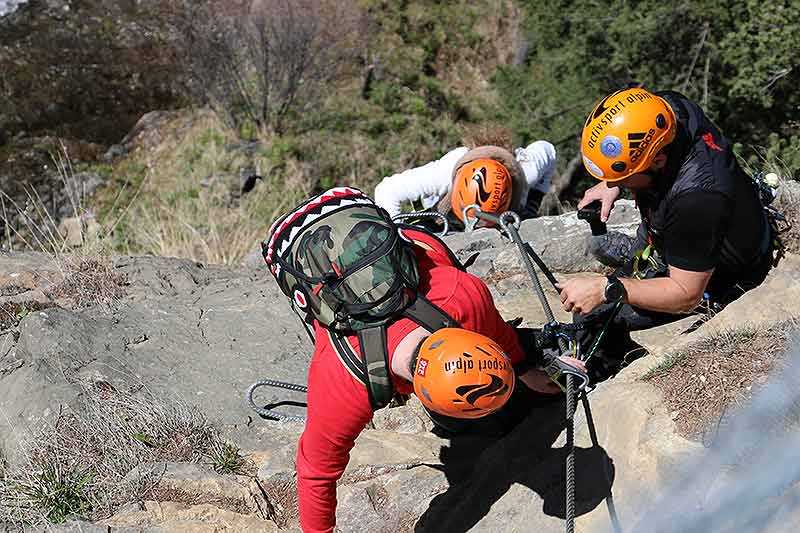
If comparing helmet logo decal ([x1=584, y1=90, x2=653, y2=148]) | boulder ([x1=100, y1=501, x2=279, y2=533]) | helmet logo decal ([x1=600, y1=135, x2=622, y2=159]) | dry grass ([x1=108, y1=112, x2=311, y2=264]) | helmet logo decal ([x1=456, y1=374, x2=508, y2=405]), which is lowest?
dry grass ([x1=108, y1=112, x2=311, y2=264])

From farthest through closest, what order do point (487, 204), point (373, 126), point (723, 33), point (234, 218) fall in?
point (373, 126) < point (234, 218) < point (723, 33) < point (487, 204)

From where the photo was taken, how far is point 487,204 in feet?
17.2

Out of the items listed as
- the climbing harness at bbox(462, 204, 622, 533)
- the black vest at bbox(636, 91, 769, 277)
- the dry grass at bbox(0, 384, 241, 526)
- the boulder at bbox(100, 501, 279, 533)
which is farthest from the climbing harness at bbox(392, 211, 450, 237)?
the boulder at bbox(100, 501, 279, 533)

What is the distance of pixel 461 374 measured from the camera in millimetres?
2570

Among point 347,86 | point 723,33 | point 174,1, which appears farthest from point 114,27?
point 723,33

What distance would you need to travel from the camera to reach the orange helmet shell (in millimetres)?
5211

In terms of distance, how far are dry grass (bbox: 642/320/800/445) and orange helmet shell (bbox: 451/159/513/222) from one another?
6.82 feet

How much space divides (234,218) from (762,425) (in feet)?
26.4

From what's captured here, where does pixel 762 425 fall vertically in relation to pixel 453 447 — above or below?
above

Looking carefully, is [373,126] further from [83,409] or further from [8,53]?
[83,409]

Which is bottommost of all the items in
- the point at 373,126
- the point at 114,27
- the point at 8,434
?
the point at 373,126

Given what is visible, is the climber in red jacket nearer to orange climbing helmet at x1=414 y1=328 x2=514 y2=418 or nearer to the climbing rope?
orange climbing helmet at x1=414 y1=328 x2=514 y2=418

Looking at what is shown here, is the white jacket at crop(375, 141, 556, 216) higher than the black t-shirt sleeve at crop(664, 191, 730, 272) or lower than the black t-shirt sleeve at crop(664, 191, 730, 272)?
lower

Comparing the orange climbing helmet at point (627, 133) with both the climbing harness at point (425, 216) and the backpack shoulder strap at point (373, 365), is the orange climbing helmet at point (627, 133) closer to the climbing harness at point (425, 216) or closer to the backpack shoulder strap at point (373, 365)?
the backpack shoulder strap at point (373, 365)
